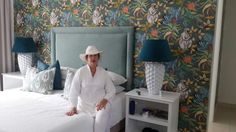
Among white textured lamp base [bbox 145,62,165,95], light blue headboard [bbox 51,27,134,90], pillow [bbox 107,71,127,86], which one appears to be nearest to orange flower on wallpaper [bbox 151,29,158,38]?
light blue headboard [bbox 51,27,134,90]

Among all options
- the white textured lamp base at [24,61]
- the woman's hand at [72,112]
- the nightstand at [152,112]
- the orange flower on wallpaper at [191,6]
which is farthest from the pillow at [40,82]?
the orange flower on wallpaper at [191,6]

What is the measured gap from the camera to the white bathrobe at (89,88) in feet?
8.76

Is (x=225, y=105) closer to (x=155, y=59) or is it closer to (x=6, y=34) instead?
(x=155, y=59)

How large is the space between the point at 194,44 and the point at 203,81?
1.47 feet

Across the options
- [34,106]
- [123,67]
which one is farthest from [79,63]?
[34,106]

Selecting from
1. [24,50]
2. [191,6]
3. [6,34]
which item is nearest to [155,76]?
[191,6]

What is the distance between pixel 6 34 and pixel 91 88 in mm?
2492

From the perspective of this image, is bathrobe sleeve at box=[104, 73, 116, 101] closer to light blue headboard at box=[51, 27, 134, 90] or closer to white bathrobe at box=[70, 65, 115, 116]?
white bathrobe at box=[70, 65, 115, 116]

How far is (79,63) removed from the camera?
3.69 m

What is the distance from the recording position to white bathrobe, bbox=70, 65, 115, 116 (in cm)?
267

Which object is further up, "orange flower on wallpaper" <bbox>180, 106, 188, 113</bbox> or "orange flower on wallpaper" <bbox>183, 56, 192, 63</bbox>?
→ "orange flower on wallpaper" <bbox>183, 56, 192, 63</bbox>

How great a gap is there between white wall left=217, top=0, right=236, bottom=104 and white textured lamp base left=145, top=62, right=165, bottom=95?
2.25m

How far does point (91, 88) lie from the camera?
2.70 meters

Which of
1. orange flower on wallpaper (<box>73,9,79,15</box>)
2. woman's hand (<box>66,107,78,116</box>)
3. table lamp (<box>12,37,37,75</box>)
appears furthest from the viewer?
table lamp (<box>12,37,37,75</box>)
